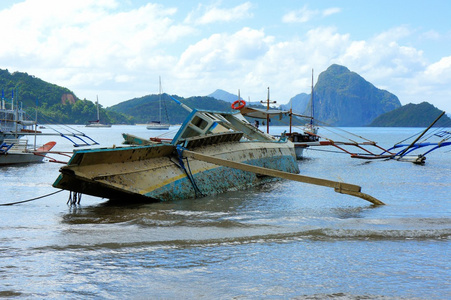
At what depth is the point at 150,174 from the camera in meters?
12.0

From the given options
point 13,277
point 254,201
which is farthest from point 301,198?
point 13,277

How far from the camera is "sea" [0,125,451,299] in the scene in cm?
604

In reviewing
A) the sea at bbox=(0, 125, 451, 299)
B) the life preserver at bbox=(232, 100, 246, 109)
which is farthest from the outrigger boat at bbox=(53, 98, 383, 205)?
the life preserver at bbox=(232, 100, 246, 109)

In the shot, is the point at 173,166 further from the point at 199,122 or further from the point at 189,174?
the point at 199,122

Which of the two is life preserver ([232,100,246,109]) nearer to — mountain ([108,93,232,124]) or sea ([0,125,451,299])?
sea ([0,125,451,299])

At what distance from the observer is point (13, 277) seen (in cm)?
627

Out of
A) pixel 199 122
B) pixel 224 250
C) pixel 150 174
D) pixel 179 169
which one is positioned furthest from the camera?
pixel 199 122

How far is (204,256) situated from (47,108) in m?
146

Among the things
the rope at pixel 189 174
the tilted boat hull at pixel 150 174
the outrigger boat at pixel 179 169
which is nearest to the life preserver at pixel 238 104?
the outrigger boat at pixel 179 169

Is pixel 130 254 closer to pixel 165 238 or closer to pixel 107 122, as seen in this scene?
pixel 165 238

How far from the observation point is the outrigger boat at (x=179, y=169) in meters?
10.8

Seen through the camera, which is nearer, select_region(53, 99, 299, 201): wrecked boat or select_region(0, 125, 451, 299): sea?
select_region(0, 125, 451, 299): sea

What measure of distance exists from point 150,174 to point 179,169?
4.24 ft

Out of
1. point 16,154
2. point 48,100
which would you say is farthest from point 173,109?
point 16,154
